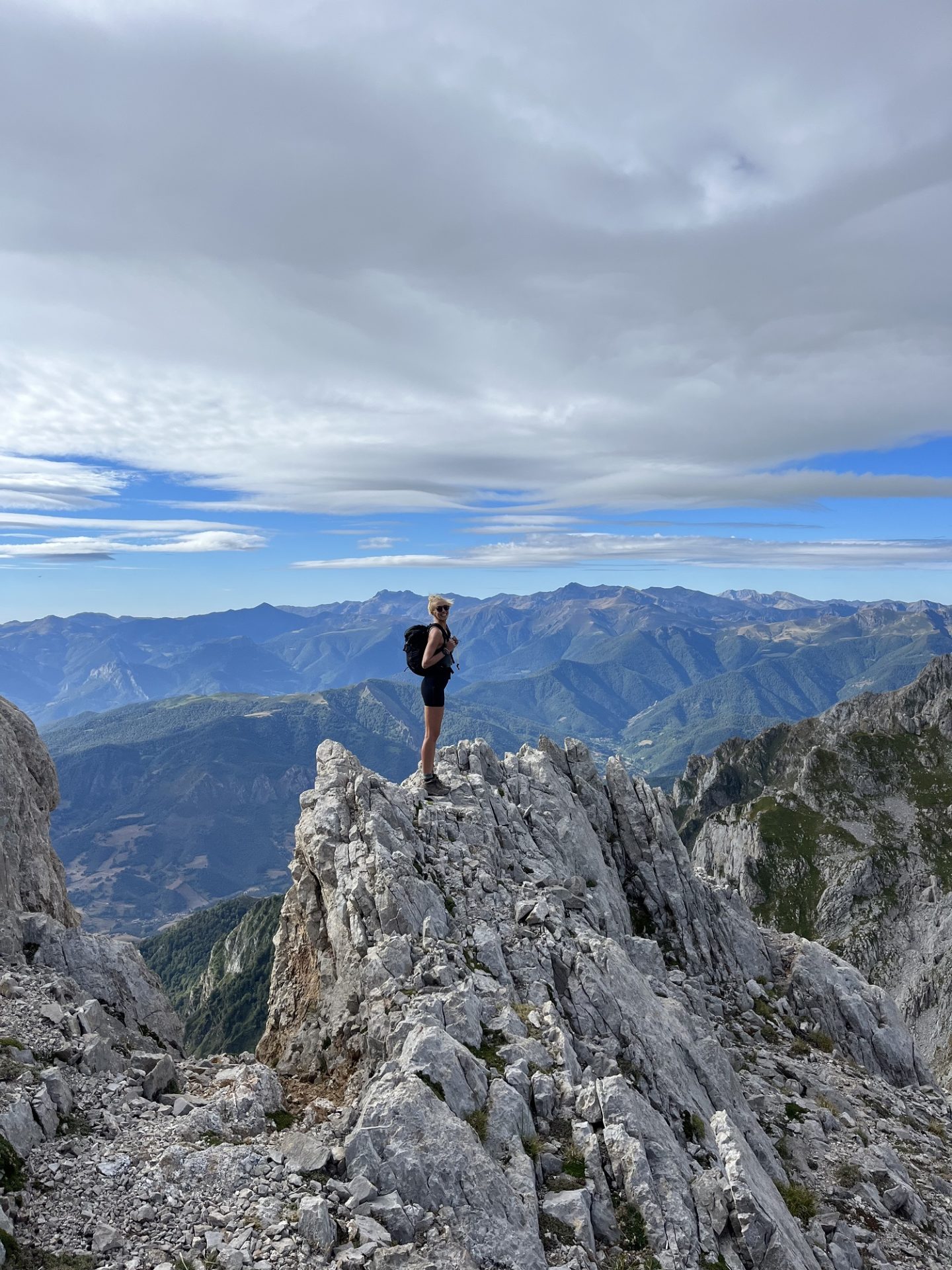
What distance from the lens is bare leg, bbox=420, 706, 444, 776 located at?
92.8 feet

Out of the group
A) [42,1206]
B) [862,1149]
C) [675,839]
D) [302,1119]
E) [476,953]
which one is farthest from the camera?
[675,839]

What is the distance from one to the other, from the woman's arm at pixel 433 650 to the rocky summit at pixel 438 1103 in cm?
582

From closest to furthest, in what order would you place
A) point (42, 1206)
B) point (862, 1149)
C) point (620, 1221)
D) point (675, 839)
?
point (42, 1206) < point (620, 1221) < point (862, 1149) < point (675, 839)

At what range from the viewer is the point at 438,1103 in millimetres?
15727

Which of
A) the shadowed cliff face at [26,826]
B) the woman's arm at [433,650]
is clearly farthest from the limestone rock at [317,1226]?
the woman's arm at [433,650]

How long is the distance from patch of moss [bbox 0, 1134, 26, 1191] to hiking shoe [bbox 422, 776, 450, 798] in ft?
66.6

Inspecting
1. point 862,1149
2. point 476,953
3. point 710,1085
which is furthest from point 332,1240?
point 862,1149

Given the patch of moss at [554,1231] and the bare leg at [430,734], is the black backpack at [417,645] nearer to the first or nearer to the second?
the bare leg at [430,734]

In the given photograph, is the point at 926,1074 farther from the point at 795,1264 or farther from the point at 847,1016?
the point at 795,1264

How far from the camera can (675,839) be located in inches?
1934

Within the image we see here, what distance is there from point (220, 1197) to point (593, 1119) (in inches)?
342

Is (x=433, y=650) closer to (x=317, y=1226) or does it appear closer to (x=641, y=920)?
(x=317, y=1226)

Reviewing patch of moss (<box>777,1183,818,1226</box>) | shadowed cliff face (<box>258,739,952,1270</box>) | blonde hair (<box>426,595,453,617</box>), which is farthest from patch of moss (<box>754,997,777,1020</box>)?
blonde hair (<box>426,595,453,617</box>)

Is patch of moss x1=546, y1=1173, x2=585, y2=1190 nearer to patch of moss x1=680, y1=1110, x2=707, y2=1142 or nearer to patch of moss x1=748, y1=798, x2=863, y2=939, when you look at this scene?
patch of moss x1=680, y1=1110, x2=707, y2=1142
